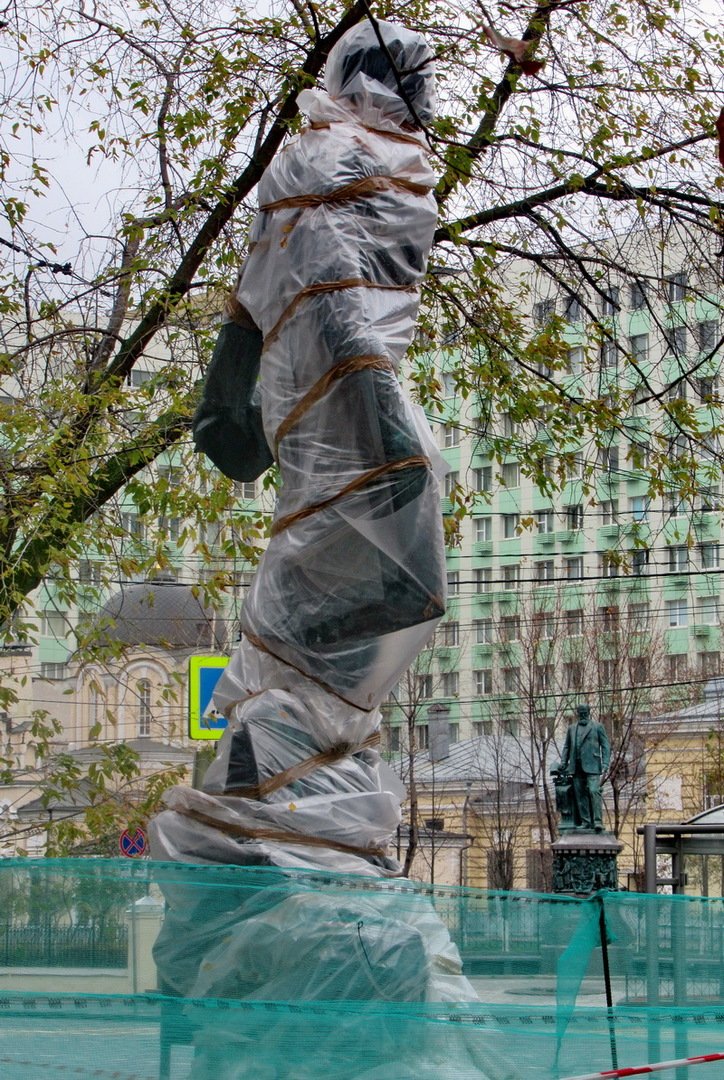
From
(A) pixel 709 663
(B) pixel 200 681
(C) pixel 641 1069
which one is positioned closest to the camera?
(C) pixel 641 1069

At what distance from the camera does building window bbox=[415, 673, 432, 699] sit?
134ft

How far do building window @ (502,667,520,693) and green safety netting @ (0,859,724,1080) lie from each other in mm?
35892

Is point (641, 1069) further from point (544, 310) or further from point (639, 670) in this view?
point (639, 670)

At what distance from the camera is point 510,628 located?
1641 inches

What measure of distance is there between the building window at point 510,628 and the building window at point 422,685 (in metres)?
2.42

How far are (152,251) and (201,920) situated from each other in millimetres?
7416

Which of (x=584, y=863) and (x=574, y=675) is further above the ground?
(x=574, y=675)

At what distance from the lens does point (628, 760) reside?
1438 inches

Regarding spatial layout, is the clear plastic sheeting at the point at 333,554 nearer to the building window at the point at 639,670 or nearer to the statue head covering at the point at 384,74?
the statue head covering at the point at 384,74

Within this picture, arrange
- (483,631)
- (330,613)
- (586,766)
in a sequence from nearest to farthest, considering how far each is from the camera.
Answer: (330,613), (586,766), (483,631)

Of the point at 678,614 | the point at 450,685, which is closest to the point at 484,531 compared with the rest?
the point at 450,685

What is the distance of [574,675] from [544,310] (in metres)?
27.2

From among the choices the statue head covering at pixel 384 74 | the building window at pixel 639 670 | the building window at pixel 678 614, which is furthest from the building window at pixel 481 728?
the statue head covering at pixel 384 74

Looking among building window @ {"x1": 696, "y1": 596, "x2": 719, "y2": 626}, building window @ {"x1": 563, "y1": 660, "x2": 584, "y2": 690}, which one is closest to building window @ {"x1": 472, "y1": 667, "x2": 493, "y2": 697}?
building window @ {"x1": 696, "y1": 596, "x2": 719, "y2": 626}
